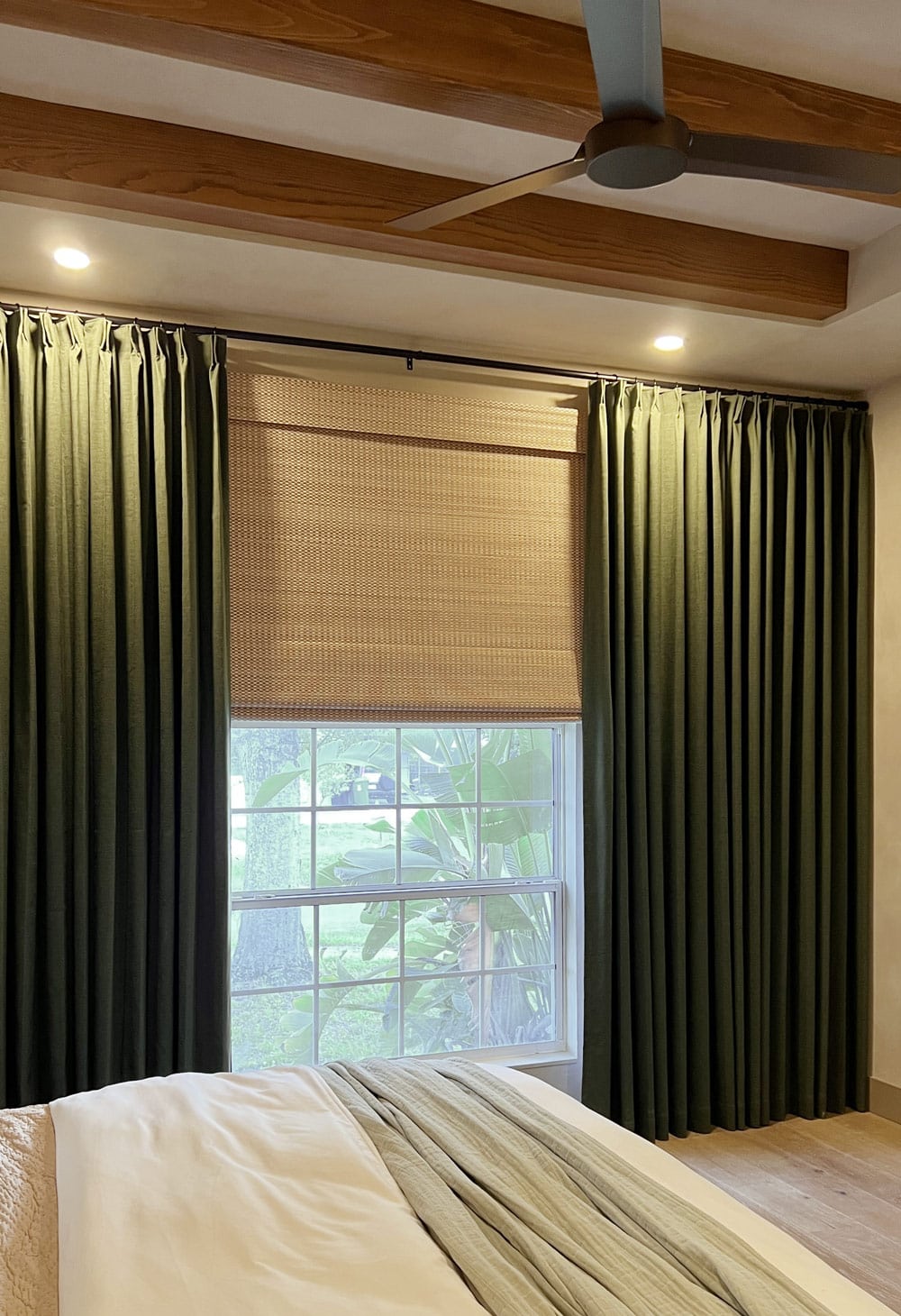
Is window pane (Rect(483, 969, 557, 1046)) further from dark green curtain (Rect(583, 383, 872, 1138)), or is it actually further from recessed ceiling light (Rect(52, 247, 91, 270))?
recessed ceiling light (Rect(52, 247, 91, 270))

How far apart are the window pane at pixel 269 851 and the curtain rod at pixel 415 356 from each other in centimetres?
148

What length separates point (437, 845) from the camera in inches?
151

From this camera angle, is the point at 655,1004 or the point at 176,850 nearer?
the point at 176,850

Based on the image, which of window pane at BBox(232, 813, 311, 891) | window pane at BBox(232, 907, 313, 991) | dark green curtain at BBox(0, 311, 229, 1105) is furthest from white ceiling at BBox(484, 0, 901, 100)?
window pane at BBox(232, 907, 313, 991)

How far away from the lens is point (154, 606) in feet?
10.6

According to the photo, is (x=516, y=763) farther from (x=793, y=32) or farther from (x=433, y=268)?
(x=793, y=32)

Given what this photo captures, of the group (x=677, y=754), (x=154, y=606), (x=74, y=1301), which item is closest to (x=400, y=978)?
(x=677, y=754)

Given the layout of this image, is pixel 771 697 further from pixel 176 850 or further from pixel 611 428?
pixel 176 850

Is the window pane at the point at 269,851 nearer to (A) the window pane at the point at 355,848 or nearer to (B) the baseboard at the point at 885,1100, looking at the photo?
(A) the window pane at the point at 355,848

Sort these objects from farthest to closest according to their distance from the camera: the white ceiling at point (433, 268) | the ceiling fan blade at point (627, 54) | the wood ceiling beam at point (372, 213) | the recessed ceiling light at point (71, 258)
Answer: the recessed ceiling light at point (71, 258)
the wood ceiling beam at point (372, 213)
the white ceiling at point (433, 268)
the ceiling fan blade at point (627, 54)

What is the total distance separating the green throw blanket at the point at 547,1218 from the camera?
148 centimetres

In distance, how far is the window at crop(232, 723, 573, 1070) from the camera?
3.59 meters

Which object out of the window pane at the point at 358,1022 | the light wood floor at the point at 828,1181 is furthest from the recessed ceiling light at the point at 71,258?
the light wood floor at the point at 828,1181

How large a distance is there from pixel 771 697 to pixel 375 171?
7.48 feet
